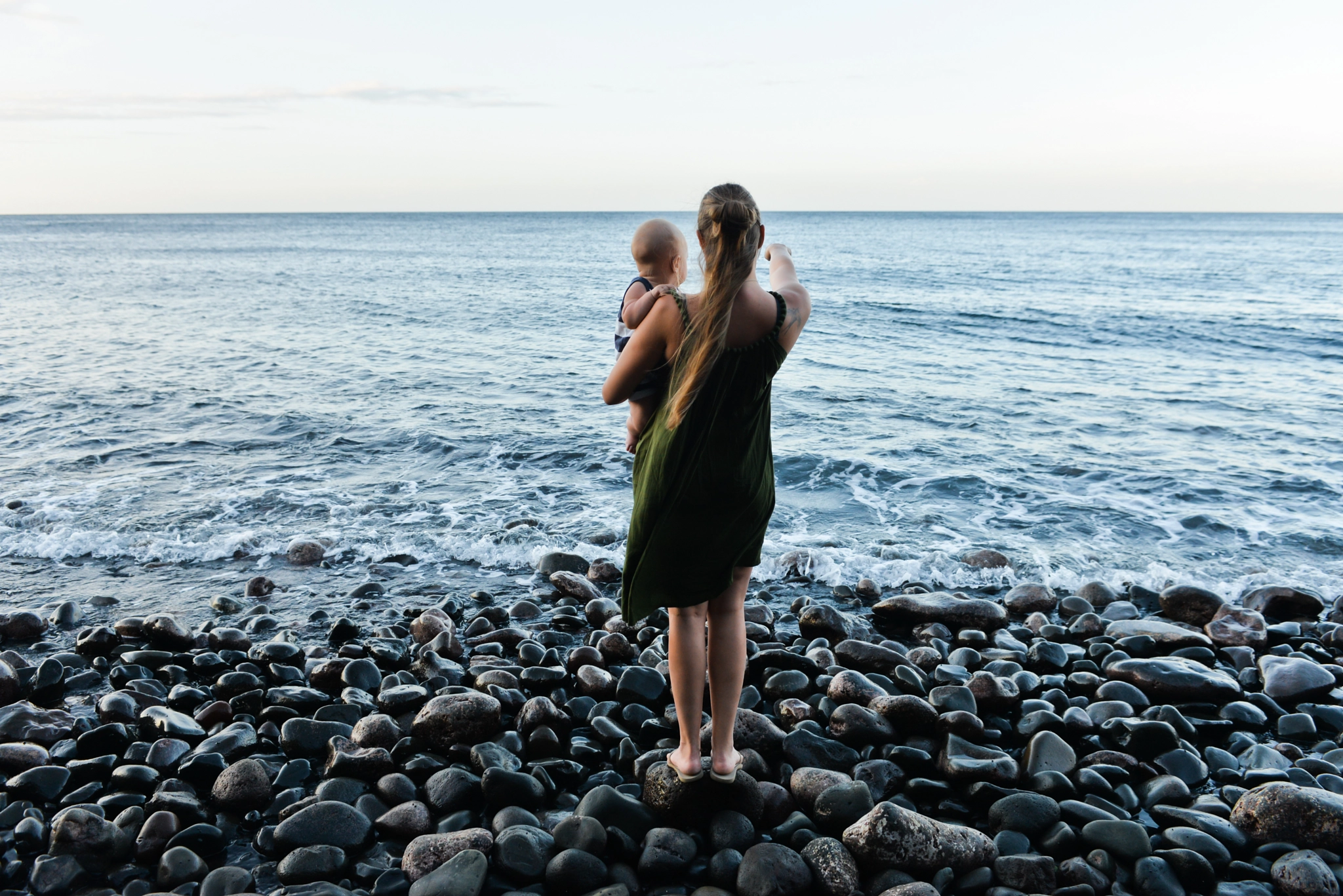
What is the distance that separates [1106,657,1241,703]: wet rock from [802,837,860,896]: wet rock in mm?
2665

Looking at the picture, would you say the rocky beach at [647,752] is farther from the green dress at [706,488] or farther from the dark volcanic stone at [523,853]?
the green dress at [706,488]

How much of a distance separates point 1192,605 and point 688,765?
468cm

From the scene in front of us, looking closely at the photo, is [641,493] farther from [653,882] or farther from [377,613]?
[377,613]

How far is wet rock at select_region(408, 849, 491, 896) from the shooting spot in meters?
2.96

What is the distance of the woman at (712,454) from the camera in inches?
110

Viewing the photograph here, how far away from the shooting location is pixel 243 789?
3.58 meters

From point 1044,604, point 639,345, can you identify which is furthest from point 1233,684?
point 639,345

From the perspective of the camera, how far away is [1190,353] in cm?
1741

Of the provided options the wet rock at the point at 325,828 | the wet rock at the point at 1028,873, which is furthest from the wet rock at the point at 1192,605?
the wet rock at the point at 325,828

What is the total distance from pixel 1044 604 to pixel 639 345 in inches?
187

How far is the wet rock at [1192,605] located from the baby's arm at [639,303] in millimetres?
5207

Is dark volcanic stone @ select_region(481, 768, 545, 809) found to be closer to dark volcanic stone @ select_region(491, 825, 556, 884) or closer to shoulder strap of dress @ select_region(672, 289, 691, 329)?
dark volcanic stone @ select_region(491, 825, 556, 884)

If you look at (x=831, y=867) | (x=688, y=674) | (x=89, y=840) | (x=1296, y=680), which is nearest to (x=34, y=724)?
(x=89, y=840)

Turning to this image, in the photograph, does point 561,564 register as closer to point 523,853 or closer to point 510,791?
point 510,791
